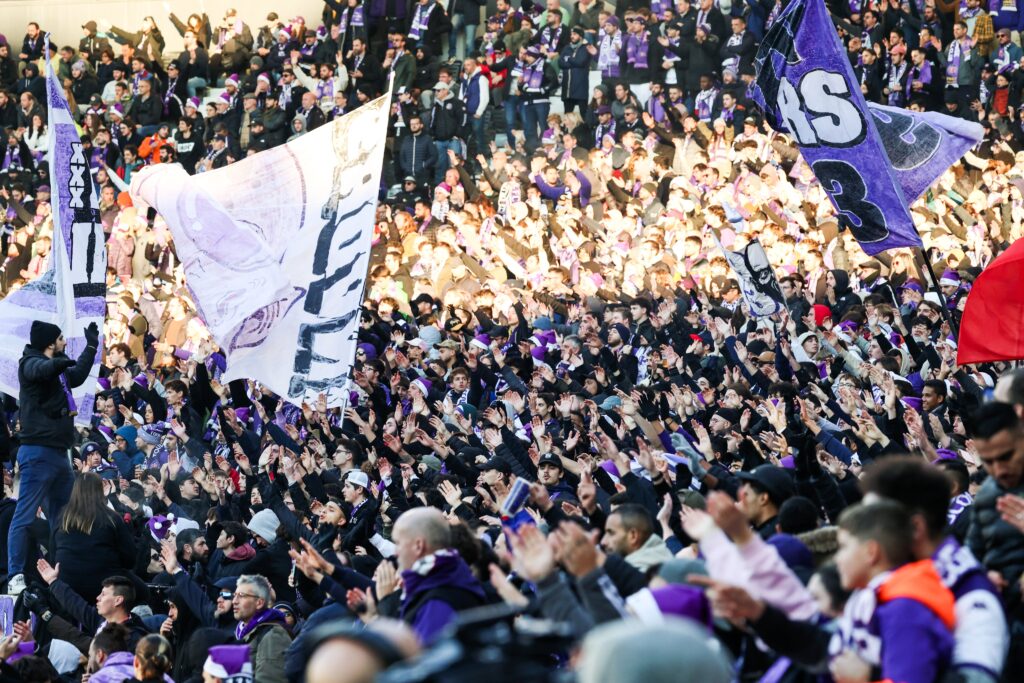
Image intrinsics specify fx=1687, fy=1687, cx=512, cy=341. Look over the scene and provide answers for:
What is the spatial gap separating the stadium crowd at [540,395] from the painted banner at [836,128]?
1.05 metres

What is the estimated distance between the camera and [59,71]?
86.7 ft

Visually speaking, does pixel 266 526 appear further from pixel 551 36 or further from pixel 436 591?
pixel 551 36

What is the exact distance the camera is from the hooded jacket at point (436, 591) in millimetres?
4977

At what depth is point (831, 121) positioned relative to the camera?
9516mm

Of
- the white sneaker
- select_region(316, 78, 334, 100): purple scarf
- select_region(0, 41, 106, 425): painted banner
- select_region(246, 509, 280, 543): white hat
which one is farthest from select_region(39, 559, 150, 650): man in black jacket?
select_region(316, 78, 334, 100): purple scarf

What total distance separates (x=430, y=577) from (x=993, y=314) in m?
5.43

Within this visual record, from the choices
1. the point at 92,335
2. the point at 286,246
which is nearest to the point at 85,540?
the point at 92,335

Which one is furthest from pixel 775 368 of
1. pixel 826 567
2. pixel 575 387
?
pixel 826 567

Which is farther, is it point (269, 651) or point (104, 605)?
point (104, 605)

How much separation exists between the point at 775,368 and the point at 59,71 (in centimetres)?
1747

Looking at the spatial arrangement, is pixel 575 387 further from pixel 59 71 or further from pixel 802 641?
pixel 59 71

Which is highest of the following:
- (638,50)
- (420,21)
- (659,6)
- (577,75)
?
(659,6)

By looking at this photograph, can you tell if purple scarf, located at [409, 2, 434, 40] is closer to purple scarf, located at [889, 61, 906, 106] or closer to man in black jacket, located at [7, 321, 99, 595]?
purple scarf, located at [889, 61, 906, 106]

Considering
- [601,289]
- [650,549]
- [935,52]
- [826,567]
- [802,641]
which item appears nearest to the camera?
[802,641]
